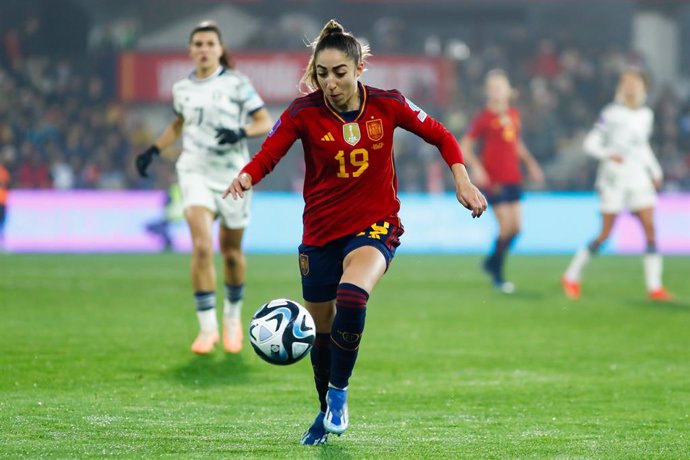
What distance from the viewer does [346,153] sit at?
5.95 metres

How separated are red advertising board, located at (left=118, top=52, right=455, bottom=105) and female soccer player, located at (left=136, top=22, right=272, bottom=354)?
66.0 feet

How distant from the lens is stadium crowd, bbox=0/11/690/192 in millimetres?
25875

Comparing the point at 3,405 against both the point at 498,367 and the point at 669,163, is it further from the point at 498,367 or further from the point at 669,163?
the point at 669,163

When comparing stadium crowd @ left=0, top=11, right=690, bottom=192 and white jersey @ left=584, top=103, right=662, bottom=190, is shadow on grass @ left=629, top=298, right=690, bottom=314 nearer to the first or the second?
white jersey @ left=584, top=103, right=662, bottom=190

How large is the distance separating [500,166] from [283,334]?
9063 mm

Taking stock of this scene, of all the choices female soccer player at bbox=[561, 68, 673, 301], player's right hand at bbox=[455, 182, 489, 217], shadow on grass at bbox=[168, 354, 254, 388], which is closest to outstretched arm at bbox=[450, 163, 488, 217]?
player's right hand at bbox=[455, 182, 489, 217]

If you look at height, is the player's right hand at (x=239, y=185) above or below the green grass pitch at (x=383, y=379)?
above

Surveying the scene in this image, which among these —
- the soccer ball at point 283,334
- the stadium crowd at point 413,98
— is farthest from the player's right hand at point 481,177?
the stadium crowd at point 413,98

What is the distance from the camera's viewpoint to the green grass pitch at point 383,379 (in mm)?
5906

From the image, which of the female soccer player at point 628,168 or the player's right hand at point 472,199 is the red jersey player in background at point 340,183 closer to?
the player's right hand at point 472,199

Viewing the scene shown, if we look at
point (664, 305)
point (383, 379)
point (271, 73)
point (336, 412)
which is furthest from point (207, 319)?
point (271, 73)

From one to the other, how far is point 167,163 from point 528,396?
18.5 meters

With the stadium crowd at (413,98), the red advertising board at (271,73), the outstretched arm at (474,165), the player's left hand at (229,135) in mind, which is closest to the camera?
the player's left hand at (229,135)

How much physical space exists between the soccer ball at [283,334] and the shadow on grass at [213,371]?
6.99ft
